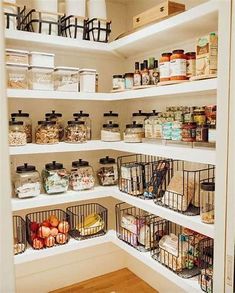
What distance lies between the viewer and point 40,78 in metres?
1.78

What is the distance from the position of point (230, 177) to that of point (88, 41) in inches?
50.3

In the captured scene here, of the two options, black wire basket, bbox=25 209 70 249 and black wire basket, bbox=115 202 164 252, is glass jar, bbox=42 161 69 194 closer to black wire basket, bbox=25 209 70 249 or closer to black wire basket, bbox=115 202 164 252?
black wire basket, bbox=25 209 70 249

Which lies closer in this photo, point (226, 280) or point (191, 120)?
point (226, 280)

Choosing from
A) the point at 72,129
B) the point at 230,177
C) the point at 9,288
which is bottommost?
the point at 9,288

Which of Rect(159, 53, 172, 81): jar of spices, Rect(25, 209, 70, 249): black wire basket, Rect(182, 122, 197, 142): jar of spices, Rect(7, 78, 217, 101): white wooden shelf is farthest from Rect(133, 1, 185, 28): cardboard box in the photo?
Rect(25, 209, 70, 249): black wire basket

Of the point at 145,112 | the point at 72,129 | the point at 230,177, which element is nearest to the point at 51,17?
the point at 72,129

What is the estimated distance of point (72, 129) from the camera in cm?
194

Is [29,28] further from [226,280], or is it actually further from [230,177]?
[226,280]

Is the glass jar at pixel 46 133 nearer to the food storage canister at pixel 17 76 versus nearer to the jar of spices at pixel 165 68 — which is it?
the food storage canister at pixel 17 76

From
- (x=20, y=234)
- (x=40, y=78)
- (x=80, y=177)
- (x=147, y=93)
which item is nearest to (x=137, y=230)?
(x=80, y=177)

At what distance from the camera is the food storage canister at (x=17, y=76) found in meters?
1.69

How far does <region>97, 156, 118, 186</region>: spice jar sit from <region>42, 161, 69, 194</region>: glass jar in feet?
0.93

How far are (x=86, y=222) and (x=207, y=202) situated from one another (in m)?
0.94

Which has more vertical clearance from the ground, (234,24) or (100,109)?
(234,24)
